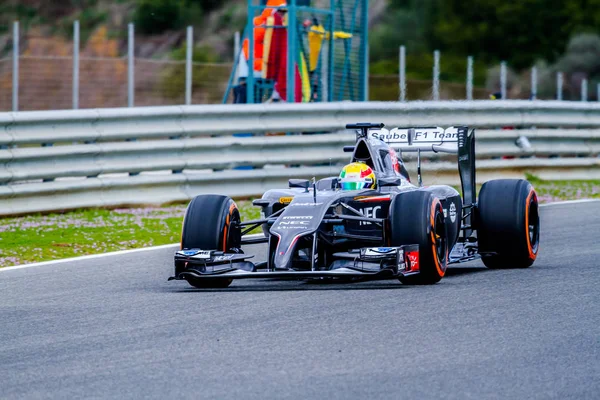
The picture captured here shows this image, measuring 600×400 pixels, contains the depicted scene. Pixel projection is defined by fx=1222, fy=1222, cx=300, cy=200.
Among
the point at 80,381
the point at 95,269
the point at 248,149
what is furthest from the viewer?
the point at 248,149

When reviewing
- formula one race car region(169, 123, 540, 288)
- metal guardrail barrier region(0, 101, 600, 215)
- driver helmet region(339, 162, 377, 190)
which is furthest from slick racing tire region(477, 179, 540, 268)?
metal guardrail barrier region(0, 101, 600, 215)

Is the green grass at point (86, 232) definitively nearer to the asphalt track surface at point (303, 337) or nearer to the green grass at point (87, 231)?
the green grass at point (87, 231)

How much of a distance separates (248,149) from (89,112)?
1.99 meters

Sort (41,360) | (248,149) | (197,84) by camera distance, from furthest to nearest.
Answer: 1. (197,84)
2. (248,149)
3. (41,360)

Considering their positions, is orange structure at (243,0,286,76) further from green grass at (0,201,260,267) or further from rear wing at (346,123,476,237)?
rear wing at (346,123,476,237)

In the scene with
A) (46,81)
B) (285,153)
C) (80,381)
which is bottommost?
(80,381)

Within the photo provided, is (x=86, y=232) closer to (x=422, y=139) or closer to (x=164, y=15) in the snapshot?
(x=422, y=139)

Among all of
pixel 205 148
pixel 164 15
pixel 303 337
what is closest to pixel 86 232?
pixel 205 148

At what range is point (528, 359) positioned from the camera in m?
5.79

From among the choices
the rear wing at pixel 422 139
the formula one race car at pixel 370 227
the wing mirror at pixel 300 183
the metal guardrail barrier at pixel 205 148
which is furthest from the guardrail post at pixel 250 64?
the wing mirror at pixel 300 183

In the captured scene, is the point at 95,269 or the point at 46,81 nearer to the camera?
the point at 95,269

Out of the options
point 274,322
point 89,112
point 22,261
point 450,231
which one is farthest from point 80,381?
point 89,112

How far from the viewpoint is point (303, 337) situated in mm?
6441

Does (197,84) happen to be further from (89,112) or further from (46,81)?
(89,112)
